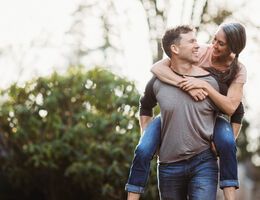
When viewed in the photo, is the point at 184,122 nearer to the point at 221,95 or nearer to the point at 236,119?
the point at 221,95

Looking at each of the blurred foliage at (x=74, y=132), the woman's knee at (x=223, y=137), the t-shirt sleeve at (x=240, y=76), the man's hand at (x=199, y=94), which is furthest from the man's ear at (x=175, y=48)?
the blurred foliage at (x=74, y=132)

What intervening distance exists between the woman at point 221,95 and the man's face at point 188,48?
0.37 feet

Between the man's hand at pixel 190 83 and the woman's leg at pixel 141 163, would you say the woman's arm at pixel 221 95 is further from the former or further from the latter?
the woman's leg at pixel 141 163

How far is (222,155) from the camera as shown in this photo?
4328 mm


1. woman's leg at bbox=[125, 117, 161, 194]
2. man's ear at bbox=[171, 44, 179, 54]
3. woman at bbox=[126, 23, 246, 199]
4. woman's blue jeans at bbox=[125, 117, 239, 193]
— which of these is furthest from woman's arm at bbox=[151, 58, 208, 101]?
woman's leg at bbox=[125, 117, 161, 194]

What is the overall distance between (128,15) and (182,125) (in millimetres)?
9899

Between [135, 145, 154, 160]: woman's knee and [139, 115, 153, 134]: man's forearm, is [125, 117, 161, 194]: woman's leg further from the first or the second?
[139, 115, 153, 134]: man's forearm

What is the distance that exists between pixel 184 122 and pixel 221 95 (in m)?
0.27

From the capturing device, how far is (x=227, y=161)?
4.32 m

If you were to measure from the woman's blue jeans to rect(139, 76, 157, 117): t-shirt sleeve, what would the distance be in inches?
4.9

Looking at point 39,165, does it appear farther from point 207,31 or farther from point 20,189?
point 207,31

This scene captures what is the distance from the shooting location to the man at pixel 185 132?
4344 millimetres

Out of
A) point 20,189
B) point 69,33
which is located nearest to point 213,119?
point 20,189

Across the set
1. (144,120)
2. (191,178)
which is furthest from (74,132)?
(191,178)
